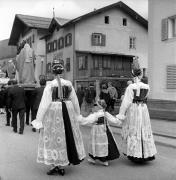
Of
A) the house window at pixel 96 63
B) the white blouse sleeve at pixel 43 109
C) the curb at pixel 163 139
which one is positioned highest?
the house window at pixel 96 63

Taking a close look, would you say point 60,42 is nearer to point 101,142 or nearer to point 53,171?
point 101,142

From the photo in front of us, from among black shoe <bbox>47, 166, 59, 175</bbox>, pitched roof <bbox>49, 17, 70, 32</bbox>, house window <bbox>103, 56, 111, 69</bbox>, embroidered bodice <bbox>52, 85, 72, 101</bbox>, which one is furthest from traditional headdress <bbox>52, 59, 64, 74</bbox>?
pitched roof <bbox>49, 17, 70, 32</bbox>

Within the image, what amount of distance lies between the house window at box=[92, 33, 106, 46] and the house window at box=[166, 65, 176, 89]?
749 inches

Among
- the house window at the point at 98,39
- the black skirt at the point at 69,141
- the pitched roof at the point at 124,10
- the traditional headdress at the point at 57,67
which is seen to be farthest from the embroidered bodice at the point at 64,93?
the house window at the point at 98,39

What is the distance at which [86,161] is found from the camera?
7.14 meters

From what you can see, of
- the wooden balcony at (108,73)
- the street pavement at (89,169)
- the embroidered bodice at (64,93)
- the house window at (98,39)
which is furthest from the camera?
the house window at (98,39)

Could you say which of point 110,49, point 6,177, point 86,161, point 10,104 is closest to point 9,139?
point 10,104

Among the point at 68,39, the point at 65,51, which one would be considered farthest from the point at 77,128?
the point at 65,51

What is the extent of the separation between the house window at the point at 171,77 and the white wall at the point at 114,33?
18754mm

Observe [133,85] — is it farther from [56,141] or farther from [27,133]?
→ [27,133]

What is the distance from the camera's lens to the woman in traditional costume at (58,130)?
614 cm

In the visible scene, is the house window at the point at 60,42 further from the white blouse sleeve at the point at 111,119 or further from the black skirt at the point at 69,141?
the black skirt at the point at 69,141

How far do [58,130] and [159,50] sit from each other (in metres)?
13.4

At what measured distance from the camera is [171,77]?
1761 centimetres
